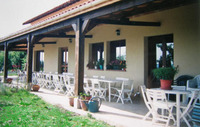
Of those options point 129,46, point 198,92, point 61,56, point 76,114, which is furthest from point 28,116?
point 61,56

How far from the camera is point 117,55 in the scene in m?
7.66

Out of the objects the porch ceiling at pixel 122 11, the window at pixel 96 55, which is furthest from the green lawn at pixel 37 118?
the window at pixel 96 55

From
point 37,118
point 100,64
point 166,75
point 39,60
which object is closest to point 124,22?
point 166,75

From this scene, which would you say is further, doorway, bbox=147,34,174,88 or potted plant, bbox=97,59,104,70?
potted plant, bbox=97,59,104,70

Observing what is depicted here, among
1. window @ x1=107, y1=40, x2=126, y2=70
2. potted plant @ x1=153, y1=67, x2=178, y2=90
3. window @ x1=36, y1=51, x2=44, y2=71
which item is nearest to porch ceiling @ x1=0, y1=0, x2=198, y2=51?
potted plant @ x1=153, y1=67, x2=178, y2=90

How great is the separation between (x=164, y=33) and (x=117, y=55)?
2.44 metres

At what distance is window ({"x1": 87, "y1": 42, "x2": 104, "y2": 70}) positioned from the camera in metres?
8.34

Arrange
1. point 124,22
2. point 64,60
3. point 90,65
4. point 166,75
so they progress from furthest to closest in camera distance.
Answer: point 64,60 → point 90,65 → point 124,22 → point 166,75

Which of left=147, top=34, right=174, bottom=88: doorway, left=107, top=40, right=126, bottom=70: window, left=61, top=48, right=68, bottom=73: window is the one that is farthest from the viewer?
left=61, top=48, right=68, bottom=73: window

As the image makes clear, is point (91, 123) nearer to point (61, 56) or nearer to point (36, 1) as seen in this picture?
point (36, 1)

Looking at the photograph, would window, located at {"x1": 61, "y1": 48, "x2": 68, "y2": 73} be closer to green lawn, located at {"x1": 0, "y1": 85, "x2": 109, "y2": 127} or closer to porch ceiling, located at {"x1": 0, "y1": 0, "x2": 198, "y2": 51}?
porch ceiling, located at {"x1": 0, "y1": 0, "x2": 198, "y2": 51}

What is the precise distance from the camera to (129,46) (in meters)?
6.80

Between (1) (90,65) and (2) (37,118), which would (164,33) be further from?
(2) (37,118)

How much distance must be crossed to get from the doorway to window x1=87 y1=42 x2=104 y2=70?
2.53 meters
